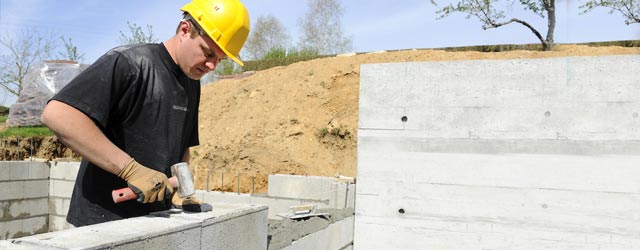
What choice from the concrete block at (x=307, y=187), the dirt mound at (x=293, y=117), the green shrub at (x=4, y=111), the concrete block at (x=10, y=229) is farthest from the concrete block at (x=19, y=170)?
the green shrub at (x=4, y=111)

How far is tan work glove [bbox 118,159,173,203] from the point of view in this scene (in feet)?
5.53

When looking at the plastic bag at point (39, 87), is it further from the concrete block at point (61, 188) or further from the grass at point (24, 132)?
the concrete block at point (61, 188)

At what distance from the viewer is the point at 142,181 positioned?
66.7 inches

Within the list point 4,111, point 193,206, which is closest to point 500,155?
point 193,206

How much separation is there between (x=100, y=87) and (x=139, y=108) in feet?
0.79

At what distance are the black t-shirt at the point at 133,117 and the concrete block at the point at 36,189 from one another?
6922mm

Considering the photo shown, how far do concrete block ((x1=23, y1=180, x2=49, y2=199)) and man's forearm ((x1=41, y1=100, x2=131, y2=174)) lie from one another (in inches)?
286

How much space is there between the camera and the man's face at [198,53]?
1.95 meters

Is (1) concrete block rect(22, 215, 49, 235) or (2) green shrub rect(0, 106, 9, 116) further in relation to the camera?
(2) green shrub rect(0, 106, 9, 116)

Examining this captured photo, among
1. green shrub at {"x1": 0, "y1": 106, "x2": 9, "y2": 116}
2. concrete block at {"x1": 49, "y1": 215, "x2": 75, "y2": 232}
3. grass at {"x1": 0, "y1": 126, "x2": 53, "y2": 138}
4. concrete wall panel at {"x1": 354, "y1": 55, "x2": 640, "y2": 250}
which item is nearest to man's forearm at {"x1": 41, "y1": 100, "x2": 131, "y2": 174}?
concrete wall panel at {"x1": 354, "y1": 55, "x2": 640, "y2": 250}

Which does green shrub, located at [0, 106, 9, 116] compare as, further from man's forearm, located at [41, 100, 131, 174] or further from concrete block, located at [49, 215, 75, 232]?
man's forearm, located at [41, 100, 131, 174]

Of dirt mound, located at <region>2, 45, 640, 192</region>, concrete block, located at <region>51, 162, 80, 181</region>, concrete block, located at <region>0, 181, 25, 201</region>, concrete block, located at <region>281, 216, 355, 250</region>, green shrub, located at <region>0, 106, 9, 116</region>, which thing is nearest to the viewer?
concrete block, located at <region>281, 216, 355, 250</region>

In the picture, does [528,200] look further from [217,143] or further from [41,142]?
[41,142]

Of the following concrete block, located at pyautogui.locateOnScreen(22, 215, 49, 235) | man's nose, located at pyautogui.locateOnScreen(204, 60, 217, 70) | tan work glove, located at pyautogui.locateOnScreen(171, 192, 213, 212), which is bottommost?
concrete block, located at pyautogui.locateOnScreen(22, 215, 49, 235)
